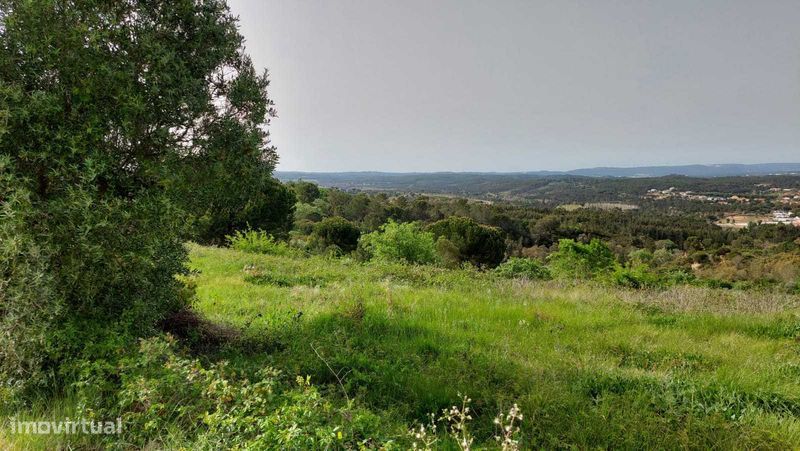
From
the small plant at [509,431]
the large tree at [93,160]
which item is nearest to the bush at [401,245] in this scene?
the large tree at [93,160]

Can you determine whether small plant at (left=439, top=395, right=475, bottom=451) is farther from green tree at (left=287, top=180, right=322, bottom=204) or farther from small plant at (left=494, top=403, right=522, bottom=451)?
green tree at (left=287, top=180, right=322, bottom=204)

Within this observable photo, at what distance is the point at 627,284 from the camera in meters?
12.9

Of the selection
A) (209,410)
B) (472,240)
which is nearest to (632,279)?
(209,410)

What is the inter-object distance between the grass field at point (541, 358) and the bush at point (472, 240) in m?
28.9

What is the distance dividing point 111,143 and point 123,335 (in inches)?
80.3

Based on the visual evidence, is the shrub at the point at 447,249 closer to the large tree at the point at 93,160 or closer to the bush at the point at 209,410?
the large tree at the point at 93,160

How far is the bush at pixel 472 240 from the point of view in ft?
125

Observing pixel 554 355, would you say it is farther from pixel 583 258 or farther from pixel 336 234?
pixel 336 234

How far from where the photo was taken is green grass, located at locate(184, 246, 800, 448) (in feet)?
12.0

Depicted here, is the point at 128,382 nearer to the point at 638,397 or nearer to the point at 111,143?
the point at 111,143

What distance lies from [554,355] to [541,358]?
25cm

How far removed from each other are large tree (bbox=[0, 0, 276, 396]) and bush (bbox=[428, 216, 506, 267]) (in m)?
33.8

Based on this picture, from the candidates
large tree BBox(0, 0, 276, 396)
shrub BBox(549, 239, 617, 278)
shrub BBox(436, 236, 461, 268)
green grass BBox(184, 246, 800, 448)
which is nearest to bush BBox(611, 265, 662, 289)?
green grass BBox(184, 246, 800, 448)

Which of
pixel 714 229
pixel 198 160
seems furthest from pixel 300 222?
pixel 714 229
